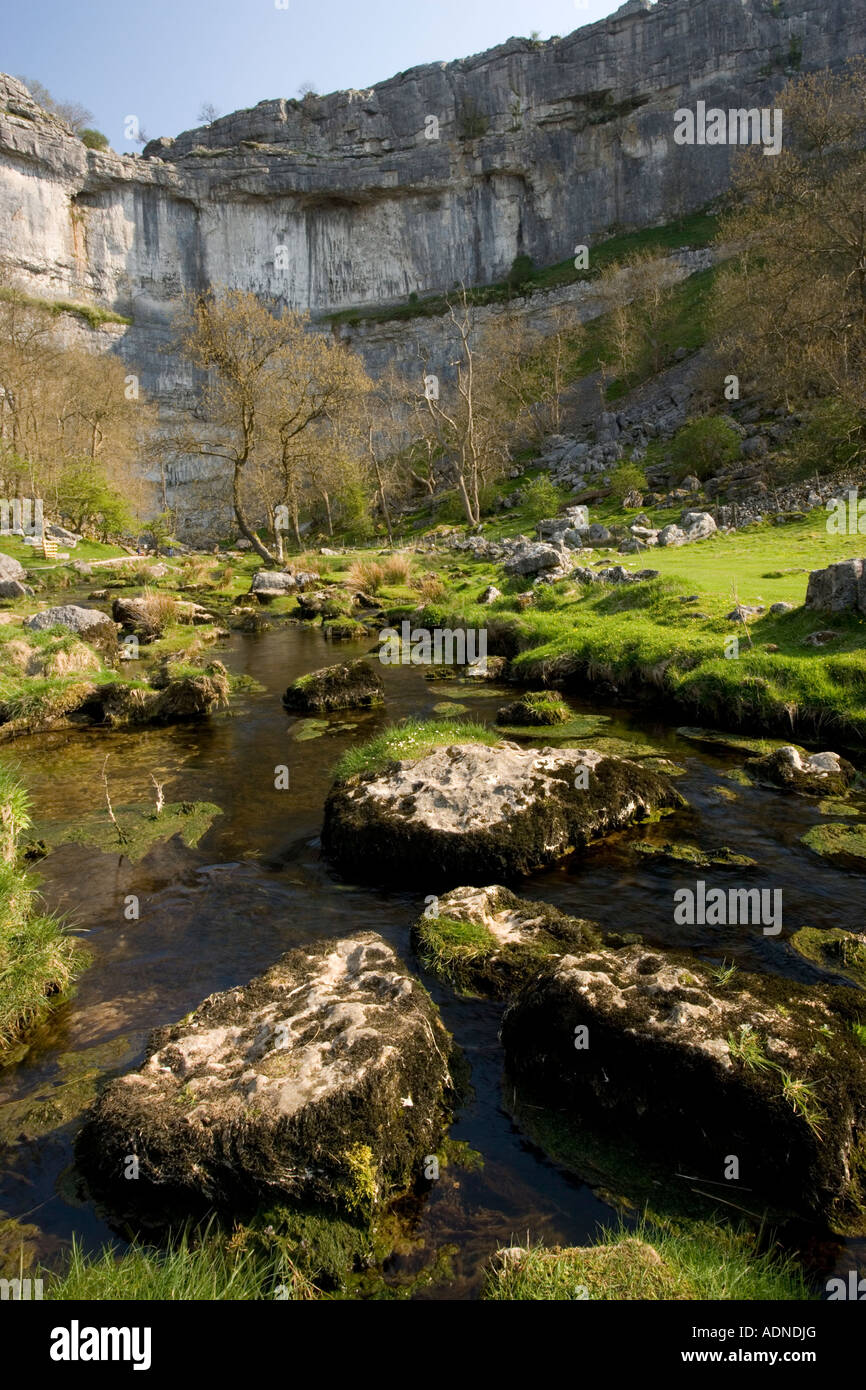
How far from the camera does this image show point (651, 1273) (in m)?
3.47

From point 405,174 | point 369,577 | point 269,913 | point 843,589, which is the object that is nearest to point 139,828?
point 269,913

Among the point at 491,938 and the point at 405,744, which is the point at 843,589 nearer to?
the point at 405,744

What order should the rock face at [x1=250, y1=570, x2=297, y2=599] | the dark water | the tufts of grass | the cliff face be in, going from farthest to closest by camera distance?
the cliff face < the rock face at [x1=250, y1=570, x2=297, y2=599] < the tufts of grass < the dark water

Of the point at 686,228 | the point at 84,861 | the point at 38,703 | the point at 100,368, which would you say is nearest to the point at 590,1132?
the point at 84,861

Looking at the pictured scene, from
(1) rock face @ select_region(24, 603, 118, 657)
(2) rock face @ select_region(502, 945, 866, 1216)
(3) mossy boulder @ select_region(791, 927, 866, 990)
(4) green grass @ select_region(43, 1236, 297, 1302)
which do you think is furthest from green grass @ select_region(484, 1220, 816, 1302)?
(1) rock face @ select_region(24, 603, 118, 657)

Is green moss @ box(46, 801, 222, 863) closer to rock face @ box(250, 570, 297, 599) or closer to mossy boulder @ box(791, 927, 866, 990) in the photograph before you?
mossy boulder @ box(791, 927, 866, 990)

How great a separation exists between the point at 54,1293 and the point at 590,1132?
3.07m

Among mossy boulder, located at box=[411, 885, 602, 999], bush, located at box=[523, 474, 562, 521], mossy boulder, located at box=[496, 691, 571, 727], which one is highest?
bush, located at box=[523, 474, 562, 521]

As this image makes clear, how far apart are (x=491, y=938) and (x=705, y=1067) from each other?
2.51 meters

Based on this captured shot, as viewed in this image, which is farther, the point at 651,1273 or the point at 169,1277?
the point at 169,1277

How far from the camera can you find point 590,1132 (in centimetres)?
482

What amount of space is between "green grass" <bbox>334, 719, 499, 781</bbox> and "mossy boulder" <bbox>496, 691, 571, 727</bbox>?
2.02 meters

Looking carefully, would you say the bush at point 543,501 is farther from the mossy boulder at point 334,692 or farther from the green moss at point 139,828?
the green moss at point 139,828

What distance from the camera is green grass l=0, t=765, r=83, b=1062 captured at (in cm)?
603
